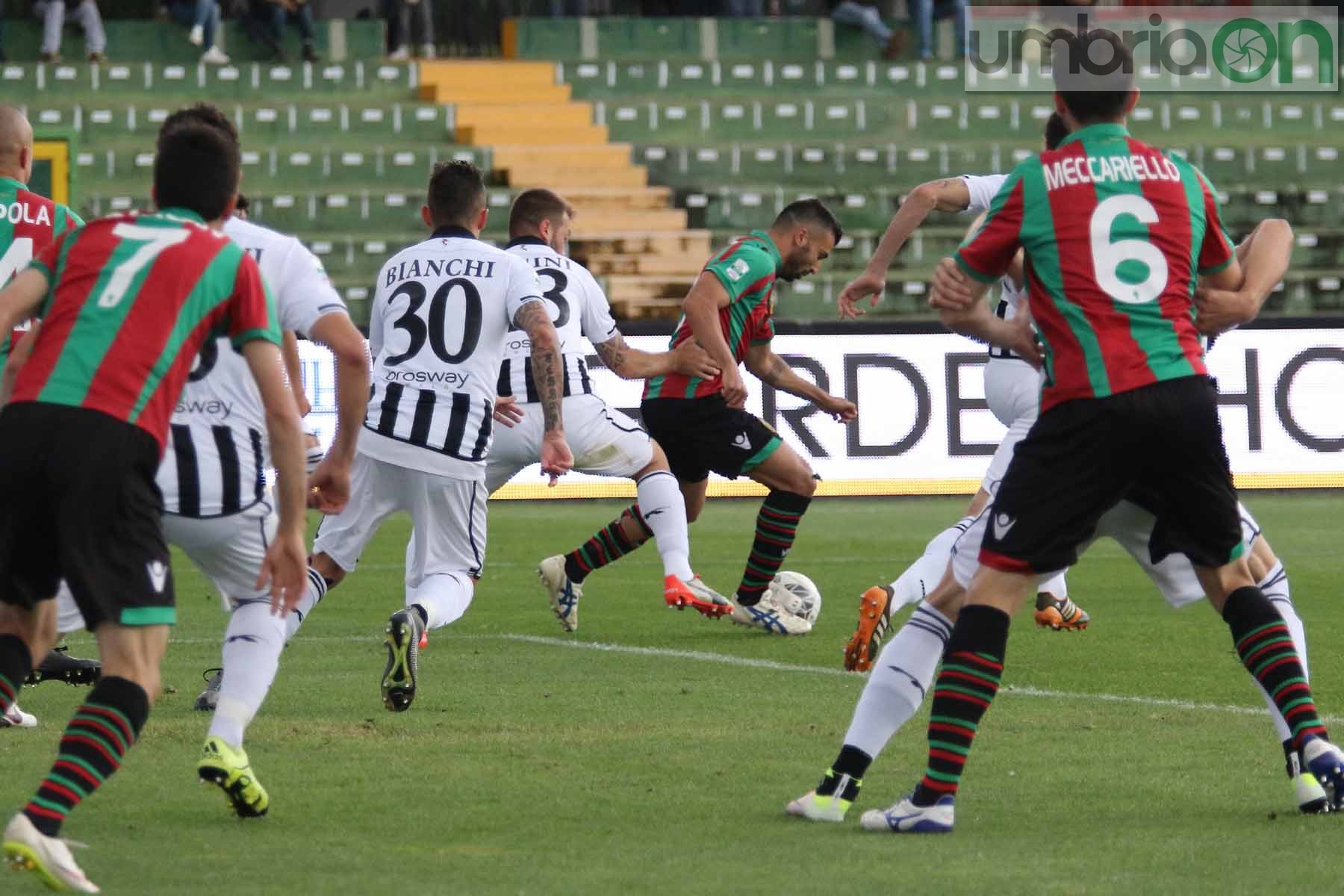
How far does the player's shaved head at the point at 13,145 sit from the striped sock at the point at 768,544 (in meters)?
3.65

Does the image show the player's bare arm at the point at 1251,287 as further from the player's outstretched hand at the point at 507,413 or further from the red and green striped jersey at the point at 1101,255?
the player's outstretched hand at the point at 507,413

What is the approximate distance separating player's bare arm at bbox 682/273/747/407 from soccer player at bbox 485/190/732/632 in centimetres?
9

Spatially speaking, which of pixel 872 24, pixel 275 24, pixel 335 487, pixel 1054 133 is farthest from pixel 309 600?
pixel 872 24

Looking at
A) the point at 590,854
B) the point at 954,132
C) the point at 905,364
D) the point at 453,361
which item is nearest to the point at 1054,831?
the point at 590,854

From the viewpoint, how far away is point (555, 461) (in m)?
8.13

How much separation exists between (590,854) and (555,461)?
3362 mm

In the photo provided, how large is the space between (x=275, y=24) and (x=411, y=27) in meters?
2.04

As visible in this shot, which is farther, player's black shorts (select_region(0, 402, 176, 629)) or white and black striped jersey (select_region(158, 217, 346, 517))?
white and black striped jersey (select_region(158, 217, 346, 517))

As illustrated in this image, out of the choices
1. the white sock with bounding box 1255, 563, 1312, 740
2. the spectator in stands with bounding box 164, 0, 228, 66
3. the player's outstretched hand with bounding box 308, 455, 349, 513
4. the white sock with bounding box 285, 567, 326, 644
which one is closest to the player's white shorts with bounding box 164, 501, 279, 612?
the player's outstretched hand with bounding box 308, 455, 349, 513

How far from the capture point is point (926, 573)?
8258mm

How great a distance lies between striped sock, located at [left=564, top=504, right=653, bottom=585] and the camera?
981 cm

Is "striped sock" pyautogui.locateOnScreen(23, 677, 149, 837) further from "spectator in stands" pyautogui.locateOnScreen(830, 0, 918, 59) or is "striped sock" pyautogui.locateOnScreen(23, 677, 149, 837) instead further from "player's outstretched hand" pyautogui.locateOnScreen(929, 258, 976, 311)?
"spectator in stands" pyautogui.locateOnScreen(830, 0, 918, 59)

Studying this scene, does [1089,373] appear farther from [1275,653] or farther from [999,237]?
[1275,653]

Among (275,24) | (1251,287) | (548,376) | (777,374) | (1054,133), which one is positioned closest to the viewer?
(1251,287)
